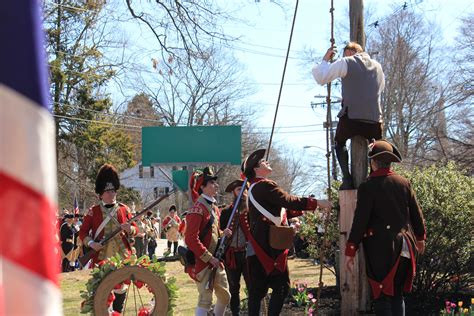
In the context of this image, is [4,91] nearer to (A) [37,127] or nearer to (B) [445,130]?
(A) [37,127]

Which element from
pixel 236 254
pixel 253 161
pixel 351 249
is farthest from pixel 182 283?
pixel 351 249

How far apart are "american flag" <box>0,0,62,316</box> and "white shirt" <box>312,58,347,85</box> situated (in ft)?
17.7

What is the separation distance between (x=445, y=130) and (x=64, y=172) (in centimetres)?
2071

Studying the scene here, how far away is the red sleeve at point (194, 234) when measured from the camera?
7.34 metres

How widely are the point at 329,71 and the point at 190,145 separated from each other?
1888 centimetres

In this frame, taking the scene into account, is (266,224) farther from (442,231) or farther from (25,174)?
(25,174)

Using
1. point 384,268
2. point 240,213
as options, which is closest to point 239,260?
point 240,213

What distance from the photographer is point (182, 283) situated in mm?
15562

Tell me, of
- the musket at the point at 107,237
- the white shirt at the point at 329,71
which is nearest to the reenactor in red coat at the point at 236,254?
the musket at the point at 107,237

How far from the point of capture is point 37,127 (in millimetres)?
1458

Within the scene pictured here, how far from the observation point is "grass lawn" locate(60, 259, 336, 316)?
37.4 feet

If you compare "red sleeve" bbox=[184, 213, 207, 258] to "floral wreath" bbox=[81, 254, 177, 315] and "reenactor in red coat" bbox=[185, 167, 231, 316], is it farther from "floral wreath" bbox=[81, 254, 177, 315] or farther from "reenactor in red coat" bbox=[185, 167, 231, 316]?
"floral wreath" bbox=[81, 254, 177, 315]

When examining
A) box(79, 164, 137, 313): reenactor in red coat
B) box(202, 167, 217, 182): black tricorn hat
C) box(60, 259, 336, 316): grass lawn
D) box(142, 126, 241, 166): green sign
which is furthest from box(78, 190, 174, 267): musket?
box(142, 126, 241, 166): green sign

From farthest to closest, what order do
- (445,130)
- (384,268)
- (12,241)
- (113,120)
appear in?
(113,120) → (445,130) → (384,268) → (12,241)
